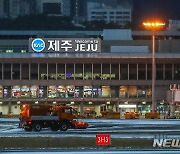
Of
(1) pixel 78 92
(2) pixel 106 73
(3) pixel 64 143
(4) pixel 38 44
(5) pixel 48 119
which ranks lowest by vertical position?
(3) pixel 64 143

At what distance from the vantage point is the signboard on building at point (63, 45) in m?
110

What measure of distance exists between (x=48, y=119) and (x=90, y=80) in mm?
54017

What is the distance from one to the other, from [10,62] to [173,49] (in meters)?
30.8

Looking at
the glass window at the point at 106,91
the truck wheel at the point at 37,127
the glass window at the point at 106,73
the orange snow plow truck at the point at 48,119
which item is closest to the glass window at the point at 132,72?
the glass window at the point at 106,73

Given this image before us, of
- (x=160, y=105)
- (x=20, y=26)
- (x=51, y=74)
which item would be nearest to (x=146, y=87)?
(x=160, y=105)

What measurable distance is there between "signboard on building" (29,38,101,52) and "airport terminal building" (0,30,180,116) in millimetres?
2325

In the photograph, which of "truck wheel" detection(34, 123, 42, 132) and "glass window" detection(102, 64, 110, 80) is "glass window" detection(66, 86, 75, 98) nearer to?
"glass window" detection(102, 64, 110, 80)

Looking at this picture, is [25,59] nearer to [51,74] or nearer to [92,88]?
[51,74]

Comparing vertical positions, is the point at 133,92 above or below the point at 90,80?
below

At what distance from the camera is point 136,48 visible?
389 ft

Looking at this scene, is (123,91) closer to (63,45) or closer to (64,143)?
(63,45)

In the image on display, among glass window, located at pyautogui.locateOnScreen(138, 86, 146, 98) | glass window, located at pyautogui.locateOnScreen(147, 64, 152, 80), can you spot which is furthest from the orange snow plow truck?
glass window, located at pyautogui.locateOnScreen(147, 64, 152, 80)

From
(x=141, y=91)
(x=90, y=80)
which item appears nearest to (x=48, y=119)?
(x=90, y=80)

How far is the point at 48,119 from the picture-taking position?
202ft
